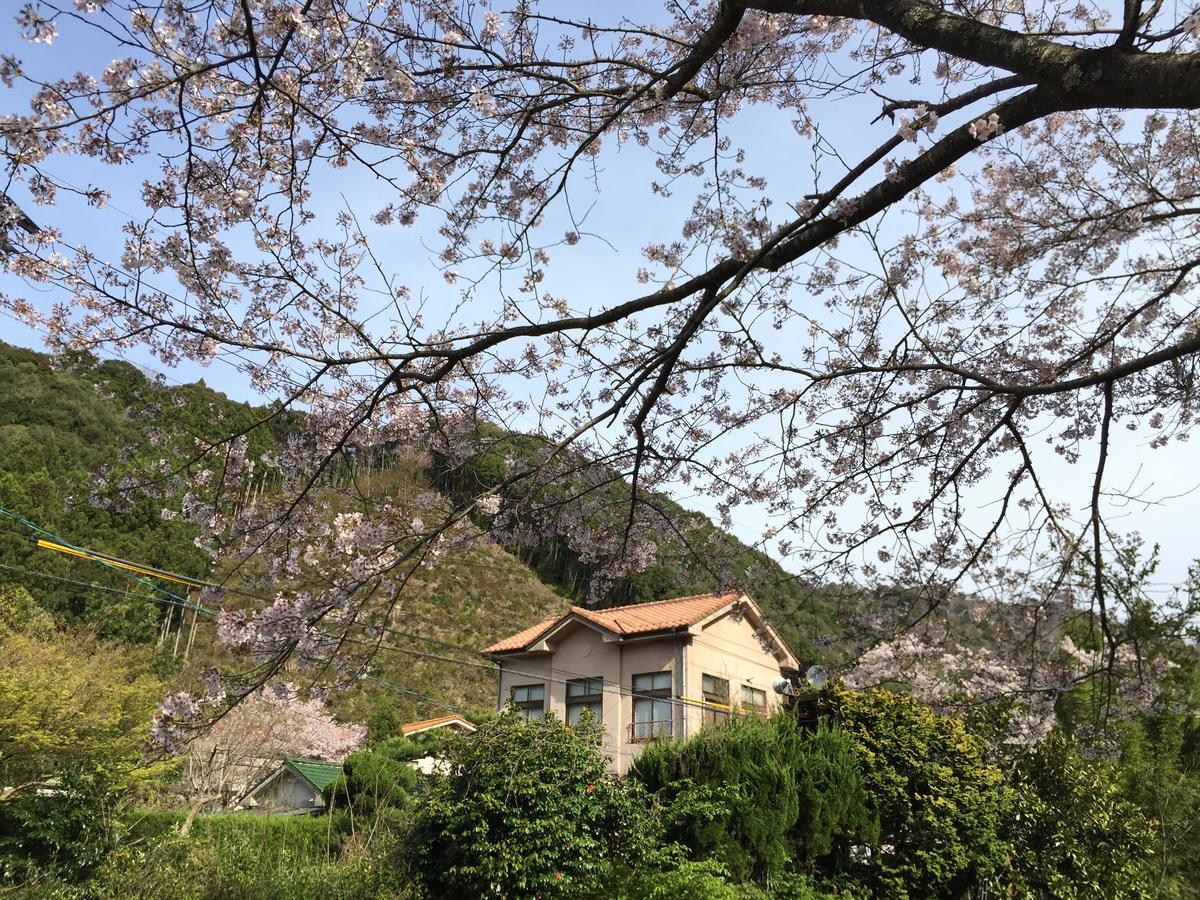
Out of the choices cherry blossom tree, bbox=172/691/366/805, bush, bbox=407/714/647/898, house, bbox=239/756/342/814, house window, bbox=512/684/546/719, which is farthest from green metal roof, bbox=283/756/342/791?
bush, bbox=407/714/647/898

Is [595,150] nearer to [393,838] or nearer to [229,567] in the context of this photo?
[229,567]

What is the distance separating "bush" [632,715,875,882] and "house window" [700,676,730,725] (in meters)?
4.04

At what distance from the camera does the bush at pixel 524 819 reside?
8211 millimetres

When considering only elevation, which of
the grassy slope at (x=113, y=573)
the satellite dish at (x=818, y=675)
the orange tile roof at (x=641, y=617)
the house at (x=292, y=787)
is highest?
the grassy slope at (x=113, y=573)

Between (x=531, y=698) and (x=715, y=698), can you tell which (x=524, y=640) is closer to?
(x=531, y=698)

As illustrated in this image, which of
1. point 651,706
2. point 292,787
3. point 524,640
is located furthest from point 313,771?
point 651,706

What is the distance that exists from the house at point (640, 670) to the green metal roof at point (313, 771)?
7.19 meters

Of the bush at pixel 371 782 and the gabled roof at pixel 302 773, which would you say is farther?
the gabled roof at pixel 302 773

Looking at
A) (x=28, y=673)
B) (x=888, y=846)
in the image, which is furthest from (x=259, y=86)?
(x=28, y=673)

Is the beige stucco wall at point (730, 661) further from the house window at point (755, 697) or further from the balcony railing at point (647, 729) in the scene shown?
the balcony railing at point (647, 729)

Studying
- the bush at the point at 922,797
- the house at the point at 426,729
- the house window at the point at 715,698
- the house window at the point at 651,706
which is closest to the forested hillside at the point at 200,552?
the house at the point at 426,729

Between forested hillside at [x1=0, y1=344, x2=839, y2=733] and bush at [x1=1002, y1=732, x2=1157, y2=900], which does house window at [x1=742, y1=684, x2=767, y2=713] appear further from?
bush at [x1=1002, y1=732, x2=1157, y2=900]

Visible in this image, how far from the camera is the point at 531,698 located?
54.0 ft

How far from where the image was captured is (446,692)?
3272 cm
